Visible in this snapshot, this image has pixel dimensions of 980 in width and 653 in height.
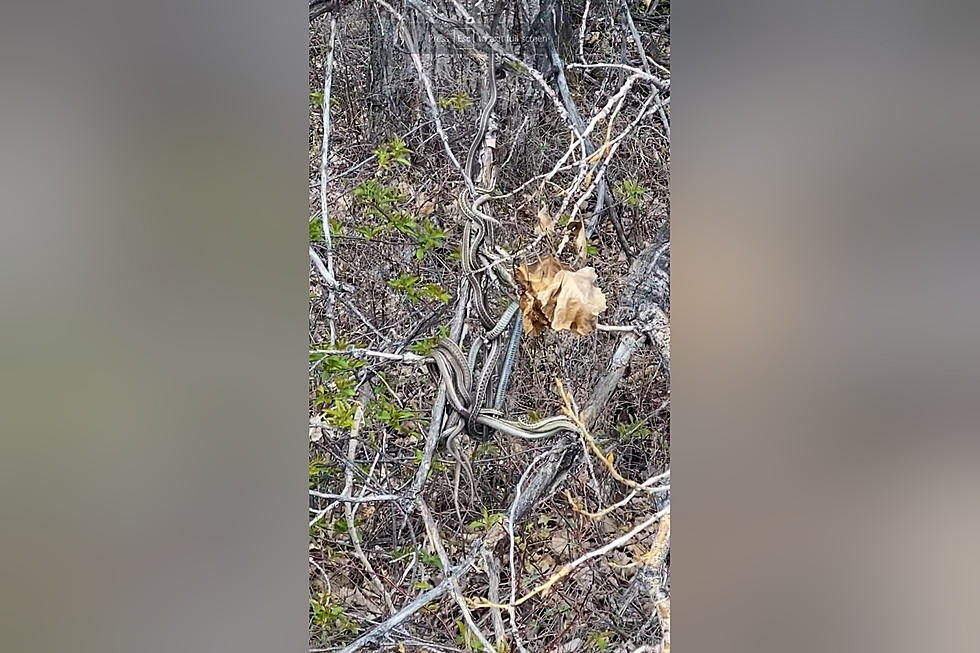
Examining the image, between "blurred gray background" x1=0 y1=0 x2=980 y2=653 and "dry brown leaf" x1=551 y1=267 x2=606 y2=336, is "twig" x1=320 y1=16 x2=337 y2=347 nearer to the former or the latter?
"blurred gray background" x1=0 y1=0 x2=980 y2=653

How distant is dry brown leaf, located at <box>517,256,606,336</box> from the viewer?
1.02 meters

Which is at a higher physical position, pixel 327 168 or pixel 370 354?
pixel 327 168

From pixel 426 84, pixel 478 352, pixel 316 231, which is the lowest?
pixel 478 352

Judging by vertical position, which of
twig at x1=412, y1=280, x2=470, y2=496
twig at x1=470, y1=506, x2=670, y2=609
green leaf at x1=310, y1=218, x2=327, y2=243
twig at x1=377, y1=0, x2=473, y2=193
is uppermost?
twig at x1=377, y1=0, x2=473, y2=193

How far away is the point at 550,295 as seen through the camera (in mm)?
1018

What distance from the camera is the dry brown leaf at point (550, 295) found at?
1018mm

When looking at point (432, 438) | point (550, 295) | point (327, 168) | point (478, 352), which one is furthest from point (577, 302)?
point (327, 168)

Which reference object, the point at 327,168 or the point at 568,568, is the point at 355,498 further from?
the point at 327,168

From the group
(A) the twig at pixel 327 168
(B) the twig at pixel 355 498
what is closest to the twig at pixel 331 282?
(A) the twig at pixel 327 168

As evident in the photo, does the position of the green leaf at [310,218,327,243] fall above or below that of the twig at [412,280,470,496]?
above

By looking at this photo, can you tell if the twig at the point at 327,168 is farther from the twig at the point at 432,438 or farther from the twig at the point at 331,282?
the twig at the point at 432,438

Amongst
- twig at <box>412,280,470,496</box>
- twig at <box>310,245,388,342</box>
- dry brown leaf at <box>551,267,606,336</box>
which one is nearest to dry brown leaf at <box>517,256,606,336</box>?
dry brown leaf at <box>551,267,606,336</box>
